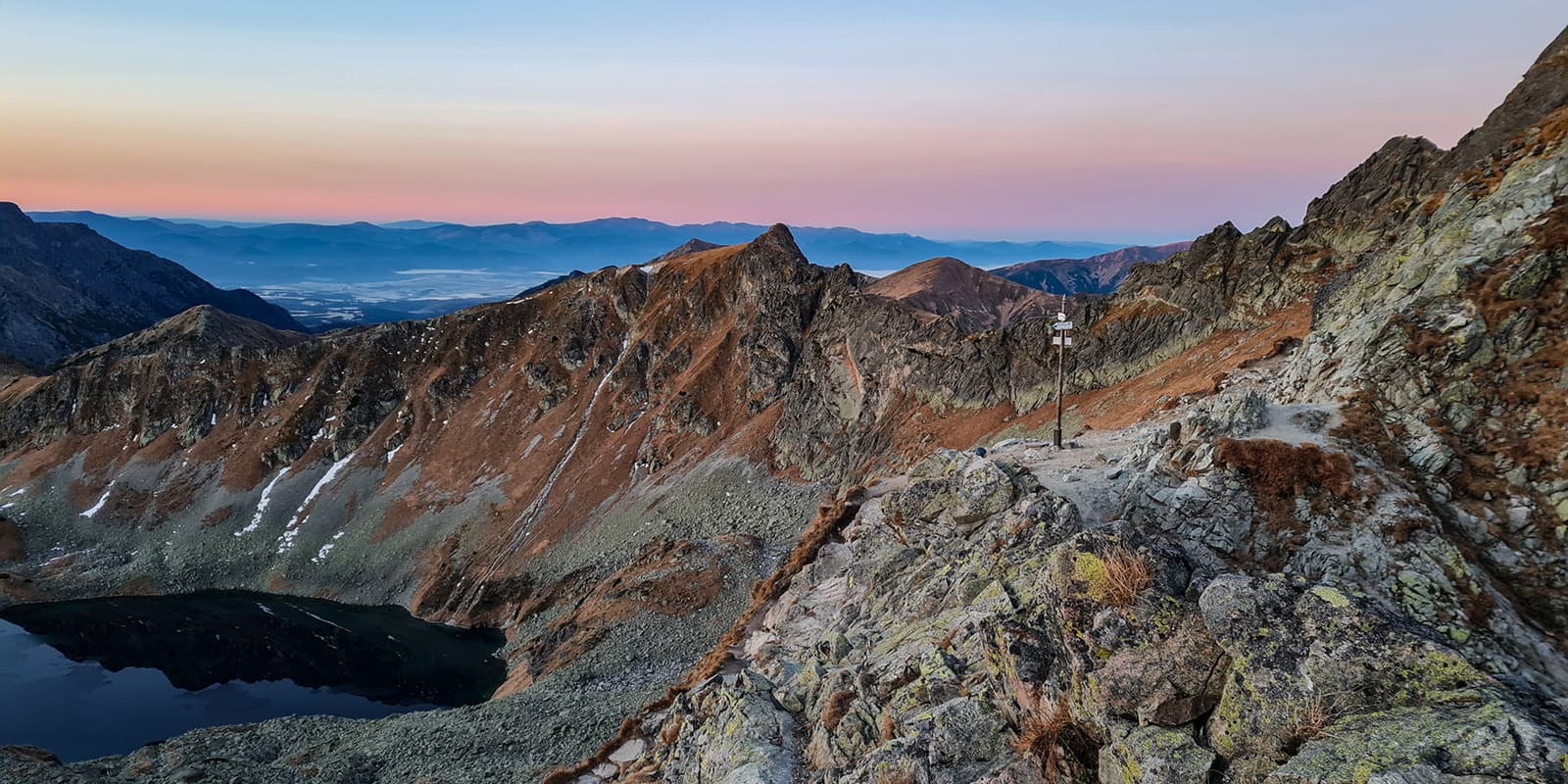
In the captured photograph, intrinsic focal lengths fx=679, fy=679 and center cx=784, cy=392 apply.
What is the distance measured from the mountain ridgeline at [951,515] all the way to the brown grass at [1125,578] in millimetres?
63

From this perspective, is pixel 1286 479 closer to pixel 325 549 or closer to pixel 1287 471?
pixel 1287 471

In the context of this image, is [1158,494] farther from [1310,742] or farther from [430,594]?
[430,594]

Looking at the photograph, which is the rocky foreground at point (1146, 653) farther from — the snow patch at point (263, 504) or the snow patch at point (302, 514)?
the snow patch at point (263, 504)

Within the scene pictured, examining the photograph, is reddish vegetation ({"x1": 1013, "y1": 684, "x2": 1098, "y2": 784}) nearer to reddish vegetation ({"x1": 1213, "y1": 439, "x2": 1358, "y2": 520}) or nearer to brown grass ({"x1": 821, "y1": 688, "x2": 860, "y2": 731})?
brown grass ({"x1": 821, "y1": 688, "x2": 860, "y2": 731})

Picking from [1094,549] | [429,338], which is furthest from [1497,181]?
[429,338]

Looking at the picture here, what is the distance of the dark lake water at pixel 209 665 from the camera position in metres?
60.1

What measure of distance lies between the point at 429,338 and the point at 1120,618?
392ft


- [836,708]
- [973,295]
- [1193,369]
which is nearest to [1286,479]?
[836,708]

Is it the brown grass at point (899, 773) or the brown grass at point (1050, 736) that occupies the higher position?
the brown grass at point (1050, 736)

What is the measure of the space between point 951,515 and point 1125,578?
410 inches

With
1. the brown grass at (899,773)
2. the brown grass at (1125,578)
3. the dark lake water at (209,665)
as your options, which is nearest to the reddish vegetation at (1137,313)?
the brown grass at (1125,578)

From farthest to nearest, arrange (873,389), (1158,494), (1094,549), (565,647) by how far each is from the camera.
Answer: (873,389)
(565,647)
(1158,494)
(1094,549)

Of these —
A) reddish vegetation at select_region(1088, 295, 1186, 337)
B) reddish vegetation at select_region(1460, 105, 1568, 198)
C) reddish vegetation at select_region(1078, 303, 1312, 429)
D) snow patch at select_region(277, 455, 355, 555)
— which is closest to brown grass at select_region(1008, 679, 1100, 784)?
reddish vegetation at select_region(1078, 303, 1312, 429)

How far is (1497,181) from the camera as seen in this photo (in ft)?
87.5
